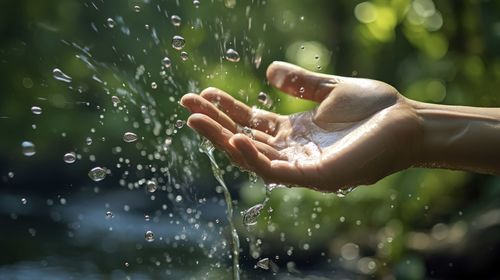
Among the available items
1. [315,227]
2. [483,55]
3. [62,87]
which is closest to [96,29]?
[62,87]

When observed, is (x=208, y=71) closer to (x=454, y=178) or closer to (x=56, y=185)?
(x=56, y=185)

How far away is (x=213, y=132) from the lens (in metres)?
1.75

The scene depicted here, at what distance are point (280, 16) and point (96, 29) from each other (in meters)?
1.56

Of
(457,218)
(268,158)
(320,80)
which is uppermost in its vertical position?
(457,218)

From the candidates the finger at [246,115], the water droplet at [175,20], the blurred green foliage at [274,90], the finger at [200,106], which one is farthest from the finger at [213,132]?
the blurred green foliage at [274,90]

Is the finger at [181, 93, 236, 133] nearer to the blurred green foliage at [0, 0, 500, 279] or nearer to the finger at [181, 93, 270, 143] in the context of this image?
the finger at [181, 93, 270, 143]

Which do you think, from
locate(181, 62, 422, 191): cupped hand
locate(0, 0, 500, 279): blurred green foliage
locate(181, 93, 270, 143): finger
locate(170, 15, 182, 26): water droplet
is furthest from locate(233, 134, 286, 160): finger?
locate(0, 0, 500, 279): blurred green foliage

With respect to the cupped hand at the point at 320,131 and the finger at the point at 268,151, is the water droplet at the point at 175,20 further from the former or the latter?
the finger at the point at 268,151

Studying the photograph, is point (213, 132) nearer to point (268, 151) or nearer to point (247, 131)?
point (268, 151)

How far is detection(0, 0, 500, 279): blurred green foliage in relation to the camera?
158 inches

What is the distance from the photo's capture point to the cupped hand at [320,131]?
5.70ft

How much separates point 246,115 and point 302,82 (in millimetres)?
175

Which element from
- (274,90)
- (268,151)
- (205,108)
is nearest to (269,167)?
(268,151)

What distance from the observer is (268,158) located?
180 centimetres
